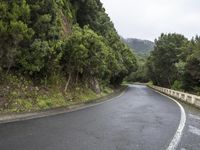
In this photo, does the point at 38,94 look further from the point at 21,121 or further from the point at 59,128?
the point at 59,128

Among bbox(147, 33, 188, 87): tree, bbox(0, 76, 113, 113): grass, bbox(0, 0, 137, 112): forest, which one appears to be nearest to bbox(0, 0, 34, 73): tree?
bbox(0, 0, 137, 112): forest

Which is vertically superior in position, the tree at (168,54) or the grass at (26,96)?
the tree at (168,54)

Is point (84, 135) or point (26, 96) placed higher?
point (26, 96)

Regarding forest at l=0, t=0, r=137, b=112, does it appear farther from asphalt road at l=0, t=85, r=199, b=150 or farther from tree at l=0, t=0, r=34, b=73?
asphalt road at l=0, t=85, r=199, b=150

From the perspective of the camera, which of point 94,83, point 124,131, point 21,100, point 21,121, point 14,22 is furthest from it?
point 94,83

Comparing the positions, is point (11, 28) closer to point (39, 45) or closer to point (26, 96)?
point (39, 45)

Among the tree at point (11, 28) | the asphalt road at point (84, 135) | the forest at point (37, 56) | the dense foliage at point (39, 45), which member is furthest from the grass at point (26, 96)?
the asphalt road at point (84, 135)

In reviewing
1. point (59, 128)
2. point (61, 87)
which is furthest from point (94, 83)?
point (59, 128)

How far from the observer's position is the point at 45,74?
62.1 ft

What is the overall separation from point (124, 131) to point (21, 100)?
662 centimetres

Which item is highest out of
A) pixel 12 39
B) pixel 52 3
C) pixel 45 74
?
pixel 52 3

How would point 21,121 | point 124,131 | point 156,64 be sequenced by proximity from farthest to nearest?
point 156,64
point 21,121
point 124,131

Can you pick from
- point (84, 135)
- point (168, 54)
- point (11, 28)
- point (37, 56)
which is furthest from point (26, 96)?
point (168, 54)

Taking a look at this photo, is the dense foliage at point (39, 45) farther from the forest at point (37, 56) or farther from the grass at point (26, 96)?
the grass at point (26, 96)
